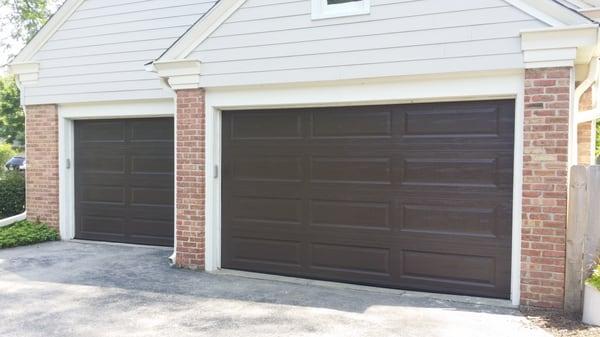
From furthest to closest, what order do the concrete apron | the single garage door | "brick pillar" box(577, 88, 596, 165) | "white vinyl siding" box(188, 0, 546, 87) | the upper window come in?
"brick pillar" box(577, 88, 596, 165), the upper window, the single garage door, the concrete apron, "white vinyl siding" box(188, 0, 546, 87)

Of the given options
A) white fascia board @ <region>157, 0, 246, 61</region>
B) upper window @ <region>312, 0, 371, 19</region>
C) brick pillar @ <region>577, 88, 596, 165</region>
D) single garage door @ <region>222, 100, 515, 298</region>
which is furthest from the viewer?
brick pillar @ <region>577, 88, 596, 165</region>

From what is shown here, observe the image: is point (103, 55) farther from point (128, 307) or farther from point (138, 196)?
point (128, 307)

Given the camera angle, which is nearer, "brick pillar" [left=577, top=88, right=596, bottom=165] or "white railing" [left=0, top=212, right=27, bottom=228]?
"brick pillar" [left=577, top=88, right=596, bottom=165]

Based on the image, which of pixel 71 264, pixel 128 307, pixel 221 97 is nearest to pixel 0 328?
pixel 128 307

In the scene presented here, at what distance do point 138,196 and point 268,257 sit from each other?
3.03m

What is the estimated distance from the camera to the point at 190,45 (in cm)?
668

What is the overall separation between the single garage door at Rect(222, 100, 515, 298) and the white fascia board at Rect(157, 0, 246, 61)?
3.32 ft

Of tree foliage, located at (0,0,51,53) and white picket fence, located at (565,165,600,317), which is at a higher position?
tree foliage, located at (0,0,51,53)

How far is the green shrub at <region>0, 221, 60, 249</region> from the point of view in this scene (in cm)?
837

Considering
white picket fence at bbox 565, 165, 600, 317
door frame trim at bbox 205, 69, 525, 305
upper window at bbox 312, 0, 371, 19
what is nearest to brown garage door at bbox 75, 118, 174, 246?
door frame trim at bbox 205, 69, 525, 305

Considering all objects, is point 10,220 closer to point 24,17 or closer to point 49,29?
point 49,29

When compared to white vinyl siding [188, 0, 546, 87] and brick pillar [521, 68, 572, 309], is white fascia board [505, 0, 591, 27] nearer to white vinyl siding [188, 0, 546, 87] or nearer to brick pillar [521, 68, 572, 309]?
white vinyl siding [188, 0, 546, 87]

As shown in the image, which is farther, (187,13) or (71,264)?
(187,13)

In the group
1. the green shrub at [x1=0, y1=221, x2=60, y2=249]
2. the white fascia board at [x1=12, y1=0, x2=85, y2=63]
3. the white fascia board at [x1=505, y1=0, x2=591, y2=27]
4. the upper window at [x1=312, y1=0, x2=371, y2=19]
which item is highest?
the white fascia board at [x1=12, y1=0, x2=85, y2=63]
